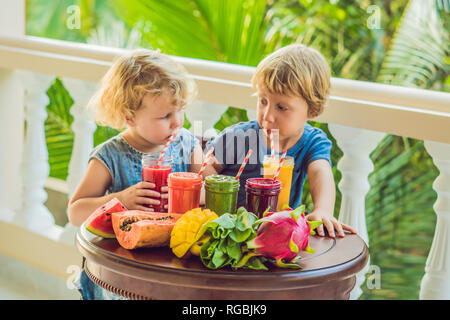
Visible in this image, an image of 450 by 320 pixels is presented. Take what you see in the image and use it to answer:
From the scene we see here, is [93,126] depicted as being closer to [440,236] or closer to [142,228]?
[142,228]

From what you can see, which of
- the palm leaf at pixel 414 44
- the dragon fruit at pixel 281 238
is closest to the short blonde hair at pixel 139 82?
the dragon fruit at pixel 281 238

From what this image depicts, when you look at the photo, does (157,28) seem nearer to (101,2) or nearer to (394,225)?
(394,225)

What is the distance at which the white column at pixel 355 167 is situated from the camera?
6.62 ft

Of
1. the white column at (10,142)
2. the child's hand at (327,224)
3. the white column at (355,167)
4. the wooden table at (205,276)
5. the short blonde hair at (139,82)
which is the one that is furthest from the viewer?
the white column at (10,142)

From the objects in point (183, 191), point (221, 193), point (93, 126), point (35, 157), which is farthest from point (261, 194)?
point (35, 157)

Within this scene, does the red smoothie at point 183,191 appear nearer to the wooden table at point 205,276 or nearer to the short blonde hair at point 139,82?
the wooden table at point 205,276

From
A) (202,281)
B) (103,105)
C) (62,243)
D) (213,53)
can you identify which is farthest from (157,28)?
(202,281)

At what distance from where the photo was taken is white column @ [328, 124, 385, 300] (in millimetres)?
2018

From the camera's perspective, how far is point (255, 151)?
1916 millimetres

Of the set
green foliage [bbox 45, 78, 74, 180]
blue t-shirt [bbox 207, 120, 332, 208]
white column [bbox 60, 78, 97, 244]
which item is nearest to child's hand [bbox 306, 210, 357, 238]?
blue t-shirt [bbox 207, 120, 332, 208]

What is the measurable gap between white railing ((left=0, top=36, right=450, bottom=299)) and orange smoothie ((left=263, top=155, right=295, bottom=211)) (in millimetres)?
437

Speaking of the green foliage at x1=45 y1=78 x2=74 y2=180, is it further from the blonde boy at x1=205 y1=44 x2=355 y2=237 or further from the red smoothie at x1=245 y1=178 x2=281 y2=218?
the red smoothie at x1=245 y1=178 x2=281 y2=218

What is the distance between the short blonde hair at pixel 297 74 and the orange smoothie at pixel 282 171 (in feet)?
0.69
